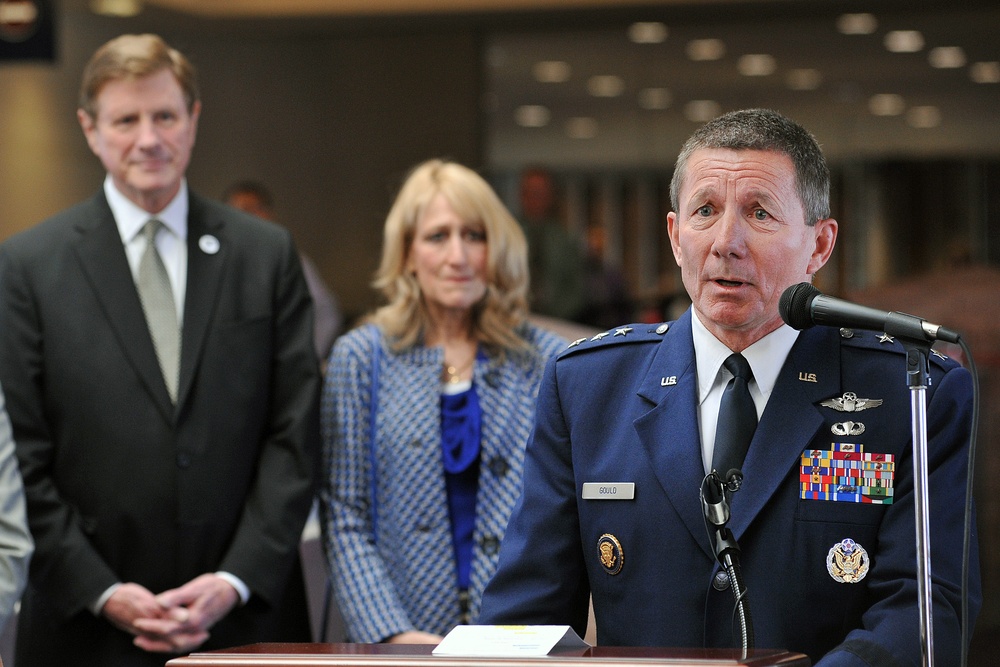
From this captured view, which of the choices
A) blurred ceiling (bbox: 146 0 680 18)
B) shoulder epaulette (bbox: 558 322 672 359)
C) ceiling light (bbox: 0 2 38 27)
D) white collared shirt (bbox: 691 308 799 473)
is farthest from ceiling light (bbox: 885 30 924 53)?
white collared shirt (bbox: 691 308 799 473)

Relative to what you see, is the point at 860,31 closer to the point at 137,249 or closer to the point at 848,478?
the point at 137,249

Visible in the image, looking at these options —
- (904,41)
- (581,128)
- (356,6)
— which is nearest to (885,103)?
(904,41)

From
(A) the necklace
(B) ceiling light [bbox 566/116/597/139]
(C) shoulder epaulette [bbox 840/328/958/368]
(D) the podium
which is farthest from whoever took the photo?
(B) ceiling light [bbox 566/116/597/139]

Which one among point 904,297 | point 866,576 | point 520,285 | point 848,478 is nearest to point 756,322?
point 848,478

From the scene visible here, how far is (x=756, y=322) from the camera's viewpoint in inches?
75.7

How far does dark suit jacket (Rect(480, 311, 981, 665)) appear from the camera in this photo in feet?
5.89

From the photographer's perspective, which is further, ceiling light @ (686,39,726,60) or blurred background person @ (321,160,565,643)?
ceiling light @ (686,39,726,60)

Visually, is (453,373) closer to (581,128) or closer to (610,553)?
(610,553)

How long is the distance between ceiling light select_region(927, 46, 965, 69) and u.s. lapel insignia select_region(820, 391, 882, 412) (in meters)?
7.09

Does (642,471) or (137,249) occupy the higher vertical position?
(137,249)

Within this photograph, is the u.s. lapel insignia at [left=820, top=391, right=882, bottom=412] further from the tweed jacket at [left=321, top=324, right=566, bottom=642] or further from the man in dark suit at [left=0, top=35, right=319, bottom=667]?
the man in dark suit at [left=0, top=35, right=319, bottom=667]

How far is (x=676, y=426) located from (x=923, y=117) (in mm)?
7331

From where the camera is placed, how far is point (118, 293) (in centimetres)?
286

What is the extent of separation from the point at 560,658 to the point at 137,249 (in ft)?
5.98
